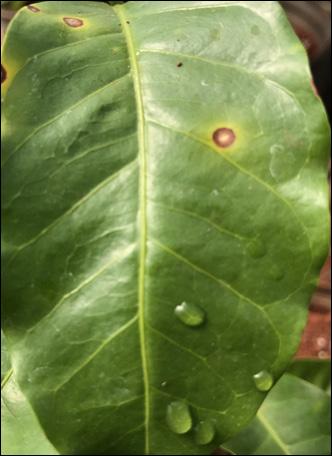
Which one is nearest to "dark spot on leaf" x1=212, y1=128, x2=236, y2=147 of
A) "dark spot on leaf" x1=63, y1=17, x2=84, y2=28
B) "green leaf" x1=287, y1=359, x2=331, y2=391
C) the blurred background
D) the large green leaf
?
the large green leaf

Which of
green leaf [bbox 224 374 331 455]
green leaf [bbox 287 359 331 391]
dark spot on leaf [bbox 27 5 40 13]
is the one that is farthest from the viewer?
green leaf [bbox 287 359 331 391]

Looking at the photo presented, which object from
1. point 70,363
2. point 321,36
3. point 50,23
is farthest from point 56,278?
point 321,36

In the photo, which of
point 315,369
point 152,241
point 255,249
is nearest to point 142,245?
point 152,241

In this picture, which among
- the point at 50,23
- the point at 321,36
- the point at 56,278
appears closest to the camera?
the point at 56,278

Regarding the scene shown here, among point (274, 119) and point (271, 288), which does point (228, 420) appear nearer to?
point (271, 288)

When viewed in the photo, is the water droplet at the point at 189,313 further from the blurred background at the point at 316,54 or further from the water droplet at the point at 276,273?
the blurred background at the point at 316,54

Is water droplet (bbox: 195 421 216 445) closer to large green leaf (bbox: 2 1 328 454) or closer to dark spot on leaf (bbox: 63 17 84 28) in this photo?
large green leaf (bbox: 2 1 328 454)

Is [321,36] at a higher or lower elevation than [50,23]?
lower
